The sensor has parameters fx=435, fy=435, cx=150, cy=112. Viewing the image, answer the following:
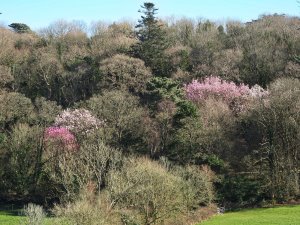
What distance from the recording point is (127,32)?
287 feet

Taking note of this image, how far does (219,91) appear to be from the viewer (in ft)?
193

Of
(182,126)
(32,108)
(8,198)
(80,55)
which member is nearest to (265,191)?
(182,126)

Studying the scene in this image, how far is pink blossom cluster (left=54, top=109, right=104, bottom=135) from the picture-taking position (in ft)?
170


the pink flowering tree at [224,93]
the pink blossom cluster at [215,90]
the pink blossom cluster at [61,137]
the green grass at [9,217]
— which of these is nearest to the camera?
the green grass at [9,217]

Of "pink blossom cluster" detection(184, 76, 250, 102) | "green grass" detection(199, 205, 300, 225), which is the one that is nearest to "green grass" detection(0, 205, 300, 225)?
"green grass" detection(199, 205, 300, 225)

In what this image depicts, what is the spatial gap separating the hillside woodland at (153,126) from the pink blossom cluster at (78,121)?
0.51 feet

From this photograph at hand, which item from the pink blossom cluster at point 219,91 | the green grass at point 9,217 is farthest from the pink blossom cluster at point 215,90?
the green grass at point 9,217

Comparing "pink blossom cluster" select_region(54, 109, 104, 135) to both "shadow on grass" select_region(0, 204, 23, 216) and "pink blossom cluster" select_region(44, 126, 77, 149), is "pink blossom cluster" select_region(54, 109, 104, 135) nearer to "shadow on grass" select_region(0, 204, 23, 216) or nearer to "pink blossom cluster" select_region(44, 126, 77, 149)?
"pink blossom cluster" select_region(44, 126, 77, 149)

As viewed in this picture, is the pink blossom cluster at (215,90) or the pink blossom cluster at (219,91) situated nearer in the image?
the pink blossom cluster at (219,91)

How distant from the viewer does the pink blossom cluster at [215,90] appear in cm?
5825

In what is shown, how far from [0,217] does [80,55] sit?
41.8 meters

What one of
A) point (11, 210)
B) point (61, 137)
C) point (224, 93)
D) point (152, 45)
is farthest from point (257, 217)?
point (152, 45)

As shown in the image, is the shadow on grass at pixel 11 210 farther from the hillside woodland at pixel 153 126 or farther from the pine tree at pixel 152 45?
the pine tree at pixel 152 45

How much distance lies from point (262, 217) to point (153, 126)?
18.9 metres
